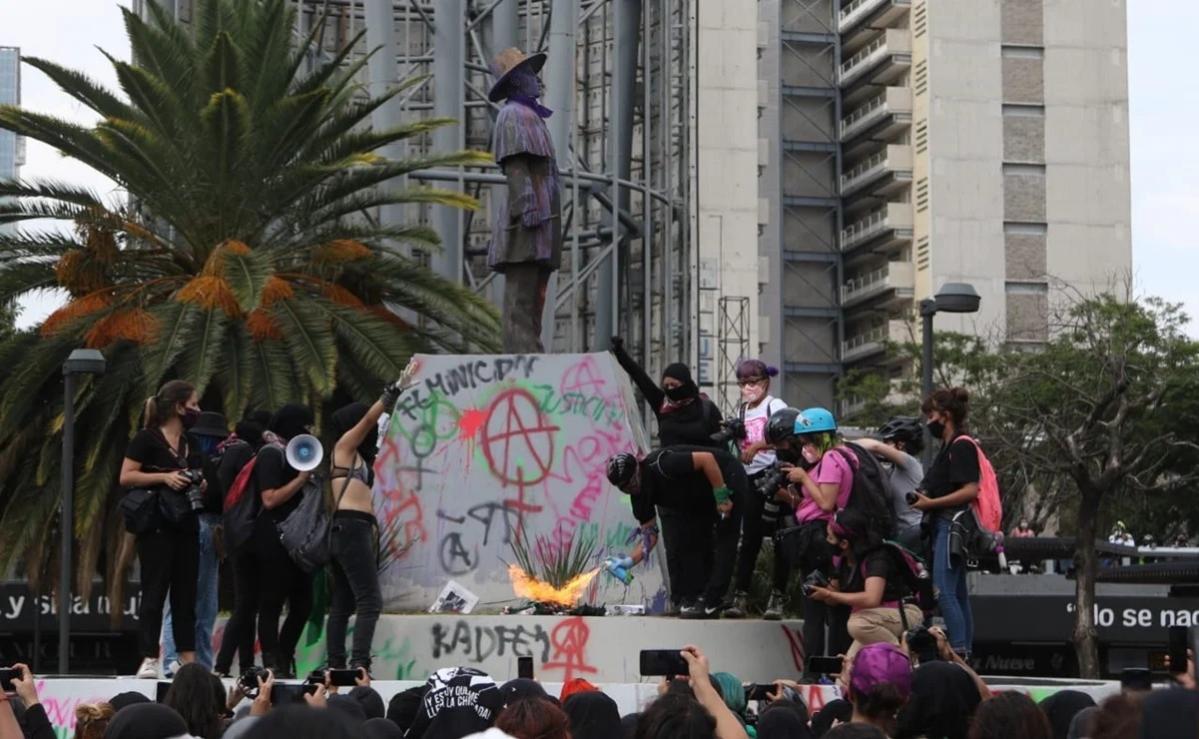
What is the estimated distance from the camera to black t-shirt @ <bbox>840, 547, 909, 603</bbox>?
11.7 m

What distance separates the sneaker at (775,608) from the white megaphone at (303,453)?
3431 mm

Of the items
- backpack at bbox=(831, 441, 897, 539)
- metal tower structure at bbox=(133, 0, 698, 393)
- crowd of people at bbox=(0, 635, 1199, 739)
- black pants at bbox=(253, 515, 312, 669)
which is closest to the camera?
crowd of people at bbox=(0, 635, 1199, 739)

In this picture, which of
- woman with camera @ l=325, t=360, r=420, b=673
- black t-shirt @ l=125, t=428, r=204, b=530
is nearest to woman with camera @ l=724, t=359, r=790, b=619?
woman with camera @ l=325, t=360, r=420, b=673

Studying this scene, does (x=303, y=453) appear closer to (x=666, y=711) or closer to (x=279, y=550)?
(x=279, y=550)

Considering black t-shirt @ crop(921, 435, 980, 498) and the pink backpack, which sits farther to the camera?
the pink backpack

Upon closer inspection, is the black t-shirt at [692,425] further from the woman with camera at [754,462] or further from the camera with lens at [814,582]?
the camera with lens at [814,582]

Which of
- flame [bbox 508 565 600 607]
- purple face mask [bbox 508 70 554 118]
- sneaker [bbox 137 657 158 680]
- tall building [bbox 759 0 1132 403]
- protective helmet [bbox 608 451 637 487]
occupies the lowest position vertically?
sneaker [bbox 137 657 158 680]

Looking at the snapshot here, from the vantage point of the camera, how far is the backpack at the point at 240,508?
1289cm

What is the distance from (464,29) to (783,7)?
43.1m

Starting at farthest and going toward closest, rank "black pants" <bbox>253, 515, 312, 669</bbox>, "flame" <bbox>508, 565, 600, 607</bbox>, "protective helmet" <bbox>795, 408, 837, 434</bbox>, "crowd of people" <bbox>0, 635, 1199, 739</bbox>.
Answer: "flame" <bbox>508, 565, 600, 607</bbox>
"black pants" <bbox>253, 515, 312, 669</bbox>
"protective helmet" <bbox>795, 408, 837, 434</bbox>
"crowd of people" <bbox>0, 635, 1199, 739</bbox>

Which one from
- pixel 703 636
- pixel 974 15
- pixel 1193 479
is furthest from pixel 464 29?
pixel 974 15

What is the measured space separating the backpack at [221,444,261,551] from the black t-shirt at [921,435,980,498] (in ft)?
12.7

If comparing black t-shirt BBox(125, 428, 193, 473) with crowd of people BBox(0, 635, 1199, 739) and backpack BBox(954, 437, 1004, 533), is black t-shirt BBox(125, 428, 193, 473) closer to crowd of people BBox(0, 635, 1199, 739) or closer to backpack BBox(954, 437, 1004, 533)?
crowd of people BBox(0, 635, 1199, 739)

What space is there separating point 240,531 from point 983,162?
62.8 m
